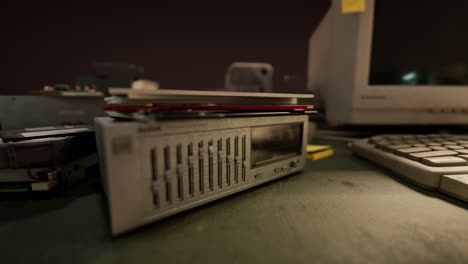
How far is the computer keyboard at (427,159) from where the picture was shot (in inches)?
17.9

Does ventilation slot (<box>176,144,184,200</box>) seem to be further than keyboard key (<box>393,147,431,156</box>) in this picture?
No

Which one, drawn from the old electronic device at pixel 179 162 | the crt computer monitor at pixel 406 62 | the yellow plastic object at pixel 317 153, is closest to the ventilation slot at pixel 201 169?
the old electronic device at pixel 179 162

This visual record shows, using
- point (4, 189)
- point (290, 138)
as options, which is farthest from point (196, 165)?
point (4, 189)

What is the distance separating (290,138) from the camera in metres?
0.58

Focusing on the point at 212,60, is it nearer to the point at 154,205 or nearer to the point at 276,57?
the point at 276,57

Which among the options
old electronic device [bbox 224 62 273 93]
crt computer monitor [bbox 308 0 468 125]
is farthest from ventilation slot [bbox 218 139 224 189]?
old electronic device [bbox 224 62 273 93]

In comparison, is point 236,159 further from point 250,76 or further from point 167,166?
point 250,76

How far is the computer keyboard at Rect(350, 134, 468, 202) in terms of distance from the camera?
454mm

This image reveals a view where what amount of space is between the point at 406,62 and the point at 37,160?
125 cm

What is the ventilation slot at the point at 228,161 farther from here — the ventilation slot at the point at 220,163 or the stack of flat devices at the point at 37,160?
the stack of flat devices at the point at 37,160

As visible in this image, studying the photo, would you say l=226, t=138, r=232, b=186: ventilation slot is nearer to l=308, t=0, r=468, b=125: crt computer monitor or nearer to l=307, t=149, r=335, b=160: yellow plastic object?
l=307, t=149, r=335, b=160: yellow plastic object

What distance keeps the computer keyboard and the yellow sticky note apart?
508 millimetres

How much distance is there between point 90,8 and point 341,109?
175 cm

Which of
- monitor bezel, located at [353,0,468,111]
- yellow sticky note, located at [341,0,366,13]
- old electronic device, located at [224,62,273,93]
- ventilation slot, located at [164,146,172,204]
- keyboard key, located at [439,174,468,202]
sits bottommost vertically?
keyboard key, located at [439,174,468,202]
